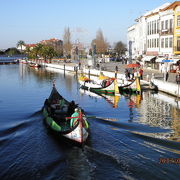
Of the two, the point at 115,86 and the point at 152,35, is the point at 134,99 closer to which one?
the point at 115,86

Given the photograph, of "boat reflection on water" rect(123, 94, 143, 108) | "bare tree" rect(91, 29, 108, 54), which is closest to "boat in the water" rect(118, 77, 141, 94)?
"boat reflection on water" rect(123, 94, 143, 108)

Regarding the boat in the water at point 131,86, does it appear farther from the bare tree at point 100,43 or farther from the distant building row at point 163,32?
the bare tree at point 100,43

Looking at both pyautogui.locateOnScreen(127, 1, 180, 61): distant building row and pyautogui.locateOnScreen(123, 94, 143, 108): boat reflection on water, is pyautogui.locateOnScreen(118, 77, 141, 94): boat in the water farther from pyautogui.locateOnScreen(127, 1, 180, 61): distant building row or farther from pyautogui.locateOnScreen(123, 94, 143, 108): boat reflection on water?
pyautogui.locateOnScreen(127, 1, 180, 61): distant building row

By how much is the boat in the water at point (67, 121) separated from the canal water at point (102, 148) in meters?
0.66

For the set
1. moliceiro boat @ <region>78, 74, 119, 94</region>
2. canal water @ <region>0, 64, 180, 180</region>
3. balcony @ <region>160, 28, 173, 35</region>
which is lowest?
canal water @ <region>0, 64, 180, 180</region>

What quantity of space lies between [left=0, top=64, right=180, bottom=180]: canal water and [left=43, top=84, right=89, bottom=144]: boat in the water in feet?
2.18

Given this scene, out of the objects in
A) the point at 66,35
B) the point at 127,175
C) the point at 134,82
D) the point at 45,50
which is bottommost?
the point at 127,175

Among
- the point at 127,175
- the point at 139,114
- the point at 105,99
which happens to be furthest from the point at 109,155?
the point at 105,99

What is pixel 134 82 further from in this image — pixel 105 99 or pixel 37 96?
pixel 37 96

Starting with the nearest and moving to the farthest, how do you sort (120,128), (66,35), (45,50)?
(120,128)
(45,50)
(66,35)

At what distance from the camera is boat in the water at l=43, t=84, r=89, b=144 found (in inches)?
664

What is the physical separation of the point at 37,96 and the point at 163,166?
27.6 m

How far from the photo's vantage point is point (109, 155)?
15844 millimetres

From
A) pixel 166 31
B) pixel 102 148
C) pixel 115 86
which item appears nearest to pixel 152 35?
pixel 166 31
